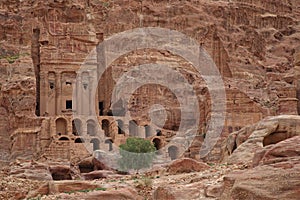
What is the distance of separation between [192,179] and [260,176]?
896cm

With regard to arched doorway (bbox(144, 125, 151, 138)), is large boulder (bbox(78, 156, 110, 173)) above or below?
below

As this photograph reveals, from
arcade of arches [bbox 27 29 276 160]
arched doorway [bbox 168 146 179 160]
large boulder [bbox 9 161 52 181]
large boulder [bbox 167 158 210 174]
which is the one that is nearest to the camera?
large boulder [bbox 167 158 210 174]

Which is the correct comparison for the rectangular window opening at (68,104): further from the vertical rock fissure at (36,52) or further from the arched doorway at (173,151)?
the arched doorway at (173,151)

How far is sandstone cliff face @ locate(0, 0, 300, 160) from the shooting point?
8188cm

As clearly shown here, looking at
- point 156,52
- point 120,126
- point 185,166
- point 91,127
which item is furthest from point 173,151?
A: point 185,166

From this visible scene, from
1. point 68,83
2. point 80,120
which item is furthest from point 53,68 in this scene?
point 80,120

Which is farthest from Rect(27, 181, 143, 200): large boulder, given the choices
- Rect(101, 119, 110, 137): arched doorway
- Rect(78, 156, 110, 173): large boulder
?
Rect(101, 119, 110, 137): arched doorway

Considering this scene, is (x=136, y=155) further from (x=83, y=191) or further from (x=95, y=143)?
(x=83, y=191)

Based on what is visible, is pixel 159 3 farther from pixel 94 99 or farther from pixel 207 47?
pixel 94 99

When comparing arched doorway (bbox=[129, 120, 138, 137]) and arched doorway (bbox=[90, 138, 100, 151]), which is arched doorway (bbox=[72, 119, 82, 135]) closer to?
arched doorway (bbox=[90, 138, 100, 151])

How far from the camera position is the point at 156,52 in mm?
96125

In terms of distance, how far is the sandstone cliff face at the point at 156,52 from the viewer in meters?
81.9

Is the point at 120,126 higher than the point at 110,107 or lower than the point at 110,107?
lower

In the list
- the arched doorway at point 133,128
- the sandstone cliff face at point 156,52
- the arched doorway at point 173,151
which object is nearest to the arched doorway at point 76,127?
the sandstone cliff face at point 156,52
